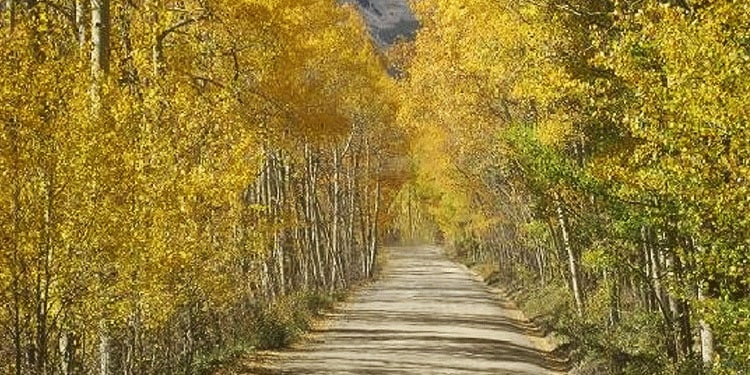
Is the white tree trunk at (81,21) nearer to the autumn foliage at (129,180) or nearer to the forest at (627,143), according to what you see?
the autumn foliage at (129,180)

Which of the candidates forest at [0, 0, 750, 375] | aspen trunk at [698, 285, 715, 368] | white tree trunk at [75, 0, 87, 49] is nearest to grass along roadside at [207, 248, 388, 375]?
forest at [0, 0, 750, 375]

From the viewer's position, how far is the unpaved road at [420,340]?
18.1 meters

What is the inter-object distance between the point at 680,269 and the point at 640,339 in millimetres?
5834

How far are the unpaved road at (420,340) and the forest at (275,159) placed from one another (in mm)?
1087

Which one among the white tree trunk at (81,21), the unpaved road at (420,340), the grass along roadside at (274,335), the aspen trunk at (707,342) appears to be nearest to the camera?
the aspen trunk at (707,342)

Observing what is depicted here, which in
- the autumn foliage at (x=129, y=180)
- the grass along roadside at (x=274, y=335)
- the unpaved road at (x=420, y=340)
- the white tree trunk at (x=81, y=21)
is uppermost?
the white tree trunk at (x=81, y=21)

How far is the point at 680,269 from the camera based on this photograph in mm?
13242

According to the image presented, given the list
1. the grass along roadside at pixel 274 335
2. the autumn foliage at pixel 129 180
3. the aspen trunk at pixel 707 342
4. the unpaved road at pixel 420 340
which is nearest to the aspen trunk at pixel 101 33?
the autumn foliage at pixel 129 180

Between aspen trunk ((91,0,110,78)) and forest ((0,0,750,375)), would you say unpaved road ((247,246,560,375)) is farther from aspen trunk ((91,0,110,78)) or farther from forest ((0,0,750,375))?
aspen trunk ((91,0,110,78))

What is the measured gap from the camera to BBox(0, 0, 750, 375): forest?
9.86 meters

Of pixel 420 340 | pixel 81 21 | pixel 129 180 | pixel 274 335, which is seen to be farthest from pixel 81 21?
pixel 420 340

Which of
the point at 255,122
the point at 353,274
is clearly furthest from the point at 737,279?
the point at 353,274

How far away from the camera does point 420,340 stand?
2230 cm

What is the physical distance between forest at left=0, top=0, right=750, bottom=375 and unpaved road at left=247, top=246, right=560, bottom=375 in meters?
1.09
